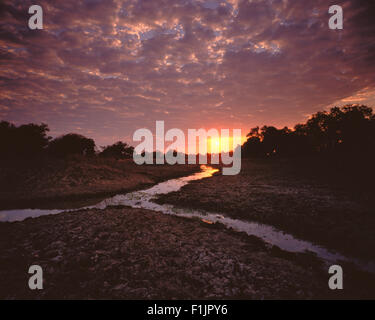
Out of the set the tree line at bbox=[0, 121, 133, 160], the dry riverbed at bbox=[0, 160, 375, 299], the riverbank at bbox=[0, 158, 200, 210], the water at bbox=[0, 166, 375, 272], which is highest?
the tree line at bbox=[0, 121, 133, 160]

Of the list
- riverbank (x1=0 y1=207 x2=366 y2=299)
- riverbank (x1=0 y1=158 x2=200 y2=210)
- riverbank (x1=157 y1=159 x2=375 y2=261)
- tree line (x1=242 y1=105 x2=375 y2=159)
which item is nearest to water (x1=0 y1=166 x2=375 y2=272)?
riverbank (x1=157 y1=159 x2=375 y2=261)

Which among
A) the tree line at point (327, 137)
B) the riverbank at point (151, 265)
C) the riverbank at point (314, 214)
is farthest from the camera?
the tree line at point (327, 137)

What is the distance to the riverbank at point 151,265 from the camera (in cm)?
705

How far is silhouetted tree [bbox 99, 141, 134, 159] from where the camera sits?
98.6m

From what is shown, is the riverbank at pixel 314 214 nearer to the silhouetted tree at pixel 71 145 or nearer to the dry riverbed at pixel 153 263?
the dry riverbed at pixel 153 263

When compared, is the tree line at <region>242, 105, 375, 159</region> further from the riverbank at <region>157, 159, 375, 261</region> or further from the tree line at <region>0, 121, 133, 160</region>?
the tree line at <region>0, 121, 133, 160</region>

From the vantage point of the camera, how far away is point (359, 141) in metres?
45.5

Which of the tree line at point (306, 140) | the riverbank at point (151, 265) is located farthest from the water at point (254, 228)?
the tree line at point (306, 140)

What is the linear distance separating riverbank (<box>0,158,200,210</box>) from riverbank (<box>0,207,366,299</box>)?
9.99 meters

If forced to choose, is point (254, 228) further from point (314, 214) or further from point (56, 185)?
point (56, 185)

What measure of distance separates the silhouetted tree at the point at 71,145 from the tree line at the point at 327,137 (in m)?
80.4

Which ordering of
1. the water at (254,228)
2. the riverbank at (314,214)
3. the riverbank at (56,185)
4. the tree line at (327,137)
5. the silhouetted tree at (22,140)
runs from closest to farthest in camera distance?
the water at (254,228), the riverbank at (314,214), the riverbank at (56,185), the silhouetted tree at (22,140), the tree line at (327,137)

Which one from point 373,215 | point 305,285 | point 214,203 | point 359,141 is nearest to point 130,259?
point 305,285

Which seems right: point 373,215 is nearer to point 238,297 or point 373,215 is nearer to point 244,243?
point 244,243
